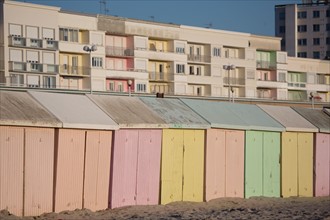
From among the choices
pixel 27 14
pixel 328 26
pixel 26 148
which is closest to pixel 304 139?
pixel 26 148

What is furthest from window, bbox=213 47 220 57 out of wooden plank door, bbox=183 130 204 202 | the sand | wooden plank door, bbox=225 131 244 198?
wooden plank door, bbox=183 130 204 202

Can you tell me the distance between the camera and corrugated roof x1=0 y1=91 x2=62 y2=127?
1884 centimetres

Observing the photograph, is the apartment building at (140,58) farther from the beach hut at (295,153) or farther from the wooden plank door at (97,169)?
the wooden plank door at (97,169)

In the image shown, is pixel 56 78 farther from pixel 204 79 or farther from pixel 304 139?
pixel 304 139

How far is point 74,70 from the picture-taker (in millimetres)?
67938

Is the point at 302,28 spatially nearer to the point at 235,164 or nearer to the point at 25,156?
the point at 235,164

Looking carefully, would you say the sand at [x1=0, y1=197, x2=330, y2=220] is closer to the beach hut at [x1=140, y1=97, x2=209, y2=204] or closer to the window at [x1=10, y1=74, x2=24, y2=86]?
the beach hut at [x1=140, y1=97, x2=209, y2=204]

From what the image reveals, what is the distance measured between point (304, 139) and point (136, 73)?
148 feet

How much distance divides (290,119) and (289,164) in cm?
192

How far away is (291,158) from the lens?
28.2m

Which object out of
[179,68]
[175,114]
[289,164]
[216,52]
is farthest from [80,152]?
[216,52]

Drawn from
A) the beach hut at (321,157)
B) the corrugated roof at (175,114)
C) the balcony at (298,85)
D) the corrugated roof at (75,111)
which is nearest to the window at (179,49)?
the balcony at (298,85)

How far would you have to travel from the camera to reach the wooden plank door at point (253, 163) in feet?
86.1

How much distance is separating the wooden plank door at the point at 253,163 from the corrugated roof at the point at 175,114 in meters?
2.41
